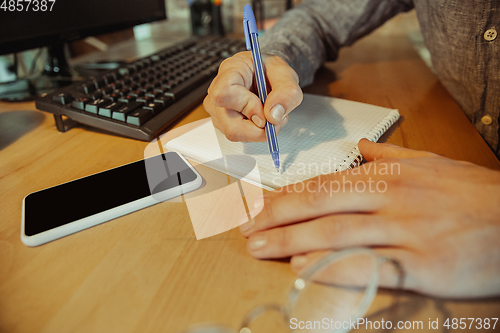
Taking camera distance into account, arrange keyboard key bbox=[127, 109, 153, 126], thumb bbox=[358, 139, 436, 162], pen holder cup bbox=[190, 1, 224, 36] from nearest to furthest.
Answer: thumb bbox=[358, 139, 436, 162] < keyboard key bbox=[127, 109, 153, 126] < pen holder cup bbox=[190, 1, 224, 36]

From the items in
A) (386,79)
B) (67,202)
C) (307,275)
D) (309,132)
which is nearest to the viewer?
(307,275)

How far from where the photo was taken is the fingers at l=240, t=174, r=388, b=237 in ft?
0.88

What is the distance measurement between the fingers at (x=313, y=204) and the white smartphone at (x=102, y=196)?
0.10 m

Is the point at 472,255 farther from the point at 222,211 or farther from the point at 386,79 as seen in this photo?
the point at 386,79

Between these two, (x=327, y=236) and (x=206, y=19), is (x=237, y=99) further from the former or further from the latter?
(x=206, y=19)

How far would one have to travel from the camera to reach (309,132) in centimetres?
44

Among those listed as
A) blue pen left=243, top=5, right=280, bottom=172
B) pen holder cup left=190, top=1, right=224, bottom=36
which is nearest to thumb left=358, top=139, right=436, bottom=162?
blue pen left=243, top=5, right=280, bottom=172

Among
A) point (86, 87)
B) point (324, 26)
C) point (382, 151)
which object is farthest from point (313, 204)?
point (324, 26)

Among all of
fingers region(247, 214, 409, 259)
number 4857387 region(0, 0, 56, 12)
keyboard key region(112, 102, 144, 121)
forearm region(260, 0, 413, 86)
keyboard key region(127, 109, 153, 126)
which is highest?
number 4857387 region(0, 0, 56, 12)

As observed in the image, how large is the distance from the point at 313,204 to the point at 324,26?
1.88 ft

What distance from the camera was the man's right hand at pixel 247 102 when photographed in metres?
0.37

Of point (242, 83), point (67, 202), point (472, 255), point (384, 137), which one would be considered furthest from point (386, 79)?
point (67, 202)

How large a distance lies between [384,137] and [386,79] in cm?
29

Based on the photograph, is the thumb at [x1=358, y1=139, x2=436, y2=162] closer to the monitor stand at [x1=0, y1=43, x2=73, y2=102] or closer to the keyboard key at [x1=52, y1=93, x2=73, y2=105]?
the keyboard key at [x1=52, y1=93, x2=73, y2=105]
